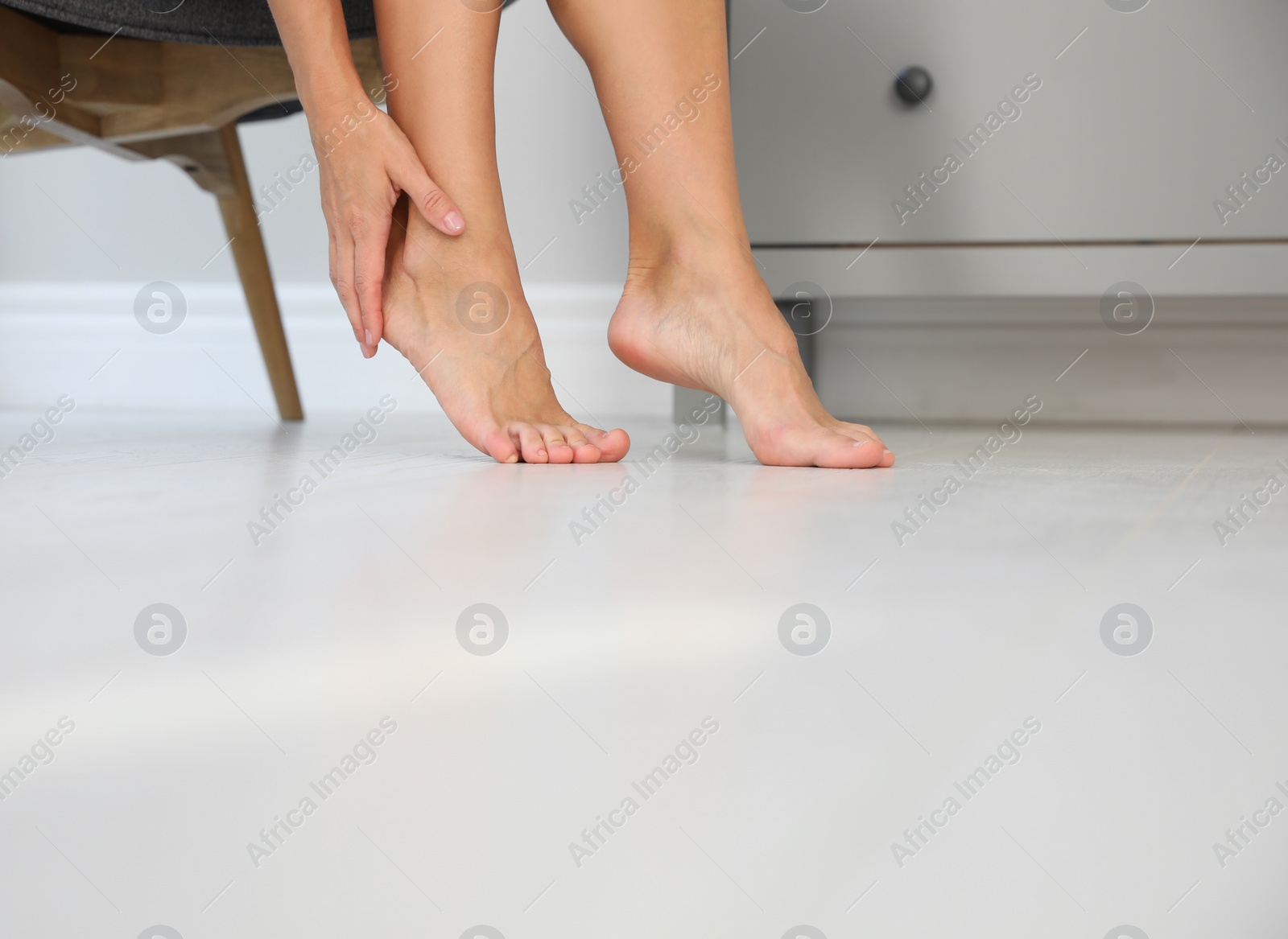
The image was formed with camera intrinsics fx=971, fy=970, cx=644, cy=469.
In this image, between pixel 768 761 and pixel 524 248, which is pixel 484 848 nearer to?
pixel 768 761

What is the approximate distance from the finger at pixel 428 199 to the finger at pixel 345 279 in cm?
7

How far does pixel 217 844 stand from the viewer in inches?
7.6

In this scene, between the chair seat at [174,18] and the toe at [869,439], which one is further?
the chair seat at [174,18]

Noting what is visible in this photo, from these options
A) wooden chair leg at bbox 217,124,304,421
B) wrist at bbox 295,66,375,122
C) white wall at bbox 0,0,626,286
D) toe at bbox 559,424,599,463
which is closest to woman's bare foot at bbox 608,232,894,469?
toe at bbox 559,424,599,463

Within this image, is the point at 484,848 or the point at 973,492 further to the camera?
the point at 973,492

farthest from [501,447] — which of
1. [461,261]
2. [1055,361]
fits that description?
[1055,361]

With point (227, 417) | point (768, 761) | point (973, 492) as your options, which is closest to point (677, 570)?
point (768, 761)

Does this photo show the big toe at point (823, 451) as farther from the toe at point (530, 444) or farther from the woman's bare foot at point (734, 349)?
the toe at point (530, 444)

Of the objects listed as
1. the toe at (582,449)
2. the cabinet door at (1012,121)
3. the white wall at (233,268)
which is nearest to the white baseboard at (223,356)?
the white wall at (233,268)

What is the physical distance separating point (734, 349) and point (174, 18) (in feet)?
2.07

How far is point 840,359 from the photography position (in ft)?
4.96

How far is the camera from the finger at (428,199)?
0.68m

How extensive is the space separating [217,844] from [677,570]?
0.16 metres

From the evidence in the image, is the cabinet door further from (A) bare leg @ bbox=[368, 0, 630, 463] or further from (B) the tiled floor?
(B) the tiled floor
